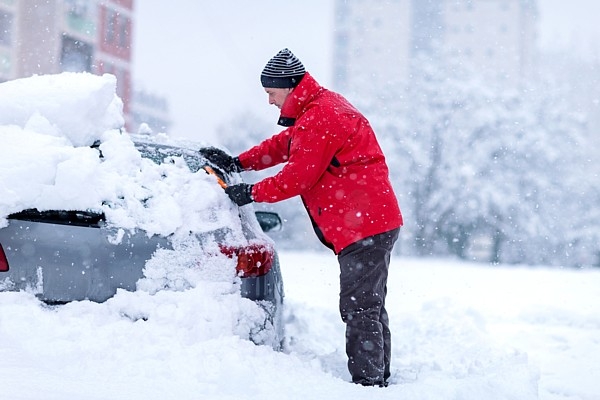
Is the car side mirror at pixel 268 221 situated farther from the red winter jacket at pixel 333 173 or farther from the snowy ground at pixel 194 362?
the red winter jacket at pixel 333 173

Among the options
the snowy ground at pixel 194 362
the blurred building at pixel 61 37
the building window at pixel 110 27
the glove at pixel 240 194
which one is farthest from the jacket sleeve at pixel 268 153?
the building window at pixel 110 27

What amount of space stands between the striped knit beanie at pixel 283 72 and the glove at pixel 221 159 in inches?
19.8

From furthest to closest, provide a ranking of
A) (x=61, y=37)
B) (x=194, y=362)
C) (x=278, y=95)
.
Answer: (x=61, y=37) < (x=278, y=95) < (x=194, y=362)

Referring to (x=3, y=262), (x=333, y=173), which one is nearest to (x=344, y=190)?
(x=333, y=173)

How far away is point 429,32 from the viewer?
7575 cm

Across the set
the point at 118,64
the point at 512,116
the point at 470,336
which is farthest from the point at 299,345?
the point at 118,64

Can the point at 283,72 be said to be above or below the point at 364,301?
above

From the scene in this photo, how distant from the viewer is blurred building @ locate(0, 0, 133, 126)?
29594mm

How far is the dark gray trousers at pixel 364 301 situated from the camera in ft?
12.9

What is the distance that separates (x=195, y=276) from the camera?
329cm

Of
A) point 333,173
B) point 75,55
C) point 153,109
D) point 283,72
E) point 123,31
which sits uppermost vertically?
point 123,31

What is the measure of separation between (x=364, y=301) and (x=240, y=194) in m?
0.90

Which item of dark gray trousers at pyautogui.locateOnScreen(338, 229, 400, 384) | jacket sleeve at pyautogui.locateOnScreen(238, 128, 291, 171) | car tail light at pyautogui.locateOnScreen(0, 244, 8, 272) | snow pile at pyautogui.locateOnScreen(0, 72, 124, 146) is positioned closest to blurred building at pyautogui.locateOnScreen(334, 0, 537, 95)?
jacket sleeve at pyautogui.locateOnScreen(238, 128, 291, 171)

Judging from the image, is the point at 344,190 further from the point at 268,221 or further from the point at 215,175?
the point at 268,221
